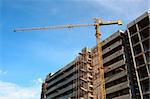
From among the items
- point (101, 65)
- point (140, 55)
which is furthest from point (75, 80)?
point (140, 55)

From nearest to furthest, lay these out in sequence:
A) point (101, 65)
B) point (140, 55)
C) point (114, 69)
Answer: point (140, 55) → point (114, 69) → point (101, 65)

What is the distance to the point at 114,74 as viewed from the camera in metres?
65.8

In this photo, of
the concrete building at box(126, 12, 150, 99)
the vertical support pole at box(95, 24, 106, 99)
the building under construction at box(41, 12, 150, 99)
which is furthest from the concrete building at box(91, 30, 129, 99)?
the concrete building at box(126, 12, 150, 99)

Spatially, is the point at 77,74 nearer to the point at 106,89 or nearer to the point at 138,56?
the point at 106,89

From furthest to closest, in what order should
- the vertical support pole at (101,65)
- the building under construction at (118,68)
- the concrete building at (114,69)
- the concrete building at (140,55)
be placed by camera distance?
the vertical support pole at (101,65), the concrete building at (114,69), the building under construction at (118,68), the concrete building at (140,55)

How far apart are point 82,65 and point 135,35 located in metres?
24.1

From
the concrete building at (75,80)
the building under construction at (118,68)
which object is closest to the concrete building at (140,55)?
the building under construction at (118,68)

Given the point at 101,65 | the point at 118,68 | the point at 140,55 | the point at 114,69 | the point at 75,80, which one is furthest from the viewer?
the point at 75,80

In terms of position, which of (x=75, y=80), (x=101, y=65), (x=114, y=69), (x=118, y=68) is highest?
(x=101, y=65)

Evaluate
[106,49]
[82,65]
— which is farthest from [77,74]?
[106,49]

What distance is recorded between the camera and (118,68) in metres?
63.9

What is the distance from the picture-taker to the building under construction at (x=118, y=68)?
57969 mm

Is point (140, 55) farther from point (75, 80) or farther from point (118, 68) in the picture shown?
point (75, 80)

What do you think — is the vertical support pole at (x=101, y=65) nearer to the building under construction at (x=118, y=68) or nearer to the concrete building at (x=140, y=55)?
the building under construction at (x=118, y=68)
